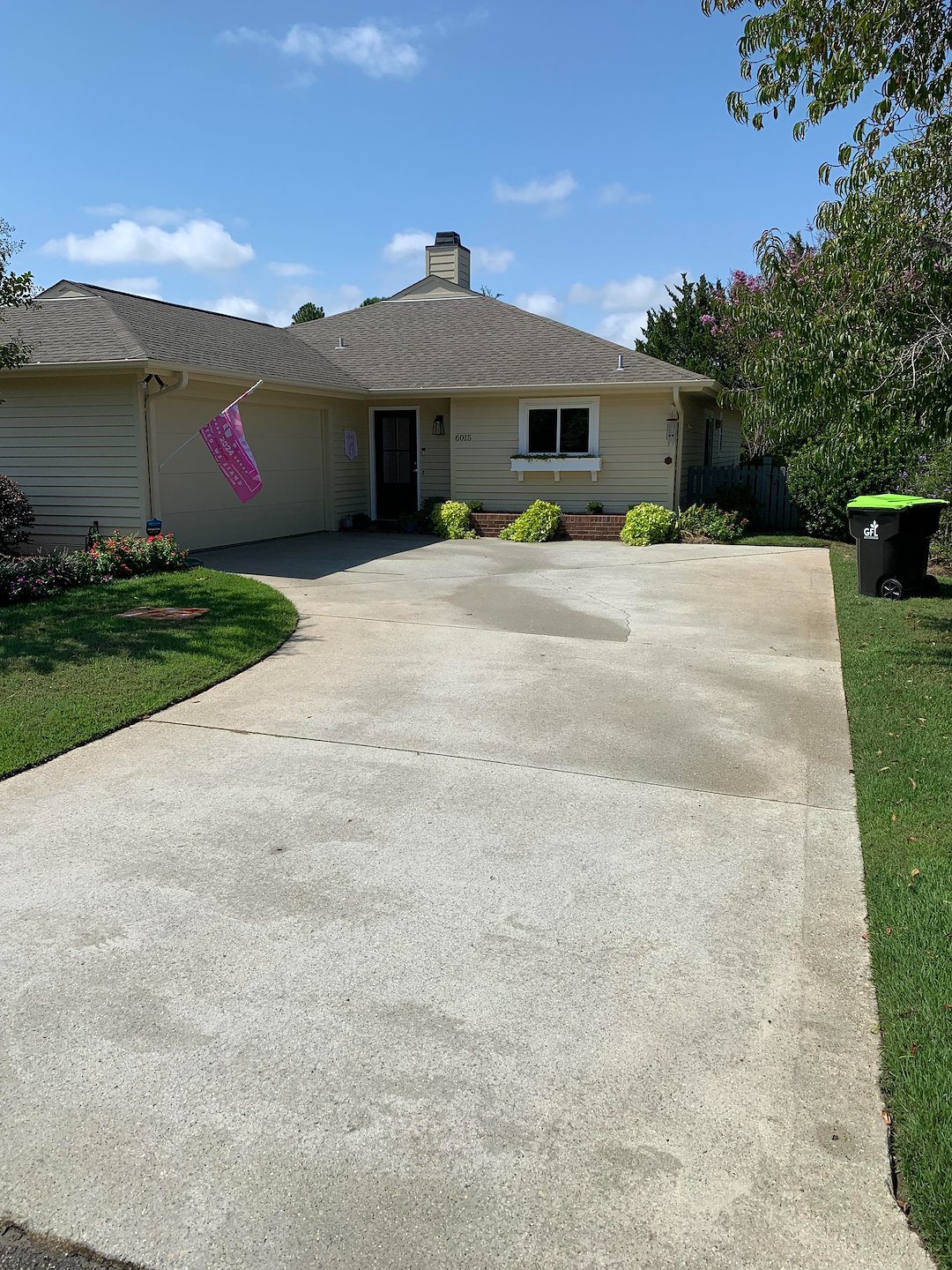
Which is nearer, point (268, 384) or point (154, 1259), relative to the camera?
point (154, 1259)

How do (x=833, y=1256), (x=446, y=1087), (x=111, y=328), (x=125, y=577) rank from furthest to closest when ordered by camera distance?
(x=111, y=328)
(x=125, y=577)
(x=446, y=1087)
(x=833, y=1256)

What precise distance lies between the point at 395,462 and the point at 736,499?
6884 mm

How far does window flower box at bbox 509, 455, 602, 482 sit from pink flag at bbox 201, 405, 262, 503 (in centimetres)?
704

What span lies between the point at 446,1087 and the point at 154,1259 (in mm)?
906

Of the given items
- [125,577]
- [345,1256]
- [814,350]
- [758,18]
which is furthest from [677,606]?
[345,1256]

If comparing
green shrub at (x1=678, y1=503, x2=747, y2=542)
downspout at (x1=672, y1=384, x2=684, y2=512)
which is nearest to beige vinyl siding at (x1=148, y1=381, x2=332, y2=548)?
downspout at (x1=672, y1=384, x2=684, y2=512)

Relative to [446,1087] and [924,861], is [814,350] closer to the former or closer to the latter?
[924,861]

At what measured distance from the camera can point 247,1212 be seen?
2.37 meters

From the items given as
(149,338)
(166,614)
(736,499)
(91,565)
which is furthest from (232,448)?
(736,499)

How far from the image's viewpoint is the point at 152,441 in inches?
504

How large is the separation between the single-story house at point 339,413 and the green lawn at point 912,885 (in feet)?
30.7

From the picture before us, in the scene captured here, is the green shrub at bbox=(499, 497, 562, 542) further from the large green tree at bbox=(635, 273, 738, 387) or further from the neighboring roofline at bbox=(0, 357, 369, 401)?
the large green tree at bbox=(635, 273, 738, 387)

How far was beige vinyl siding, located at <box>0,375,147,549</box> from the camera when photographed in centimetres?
1277

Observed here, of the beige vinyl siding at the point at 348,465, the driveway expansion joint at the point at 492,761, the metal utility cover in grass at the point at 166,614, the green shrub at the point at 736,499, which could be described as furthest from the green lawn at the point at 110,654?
the green shrub at the point at 736,499
